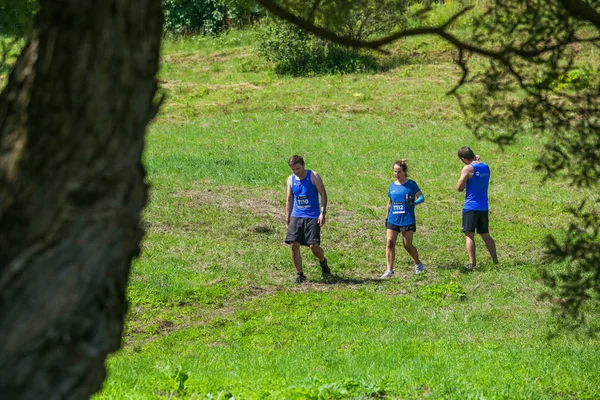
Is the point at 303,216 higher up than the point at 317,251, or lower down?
higher up

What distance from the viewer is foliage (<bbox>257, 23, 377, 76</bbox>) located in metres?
32.7

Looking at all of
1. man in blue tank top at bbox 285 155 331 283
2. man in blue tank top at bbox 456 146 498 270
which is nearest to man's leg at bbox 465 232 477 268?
man in blue tank top at bbox 456 146 498 270

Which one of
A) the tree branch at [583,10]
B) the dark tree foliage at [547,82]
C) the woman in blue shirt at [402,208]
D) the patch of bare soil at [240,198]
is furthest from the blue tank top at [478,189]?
the tree branch at [583,10]

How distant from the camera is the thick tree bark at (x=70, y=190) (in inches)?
107

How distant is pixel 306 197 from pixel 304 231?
20.0 inches

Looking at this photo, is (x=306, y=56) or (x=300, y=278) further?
(x=306, y=56)

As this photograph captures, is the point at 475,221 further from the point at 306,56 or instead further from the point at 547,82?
the point at 306,56

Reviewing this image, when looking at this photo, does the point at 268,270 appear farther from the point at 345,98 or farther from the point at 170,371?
the point at 345,98

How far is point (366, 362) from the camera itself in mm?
8883

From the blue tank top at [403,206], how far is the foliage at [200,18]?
27.2m

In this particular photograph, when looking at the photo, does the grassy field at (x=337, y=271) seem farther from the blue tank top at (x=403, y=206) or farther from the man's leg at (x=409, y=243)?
the blue tank top at (x=403, y=206)

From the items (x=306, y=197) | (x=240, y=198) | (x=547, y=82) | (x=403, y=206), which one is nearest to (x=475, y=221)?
(x=403, y=206)

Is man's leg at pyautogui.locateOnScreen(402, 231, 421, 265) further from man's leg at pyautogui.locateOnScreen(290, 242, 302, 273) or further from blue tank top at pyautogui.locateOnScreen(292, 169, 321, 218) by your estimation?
man's leg at pyautogui.locateOnScreen(290, 242, 302, 273)

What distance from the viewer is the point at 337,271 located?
14.3m
